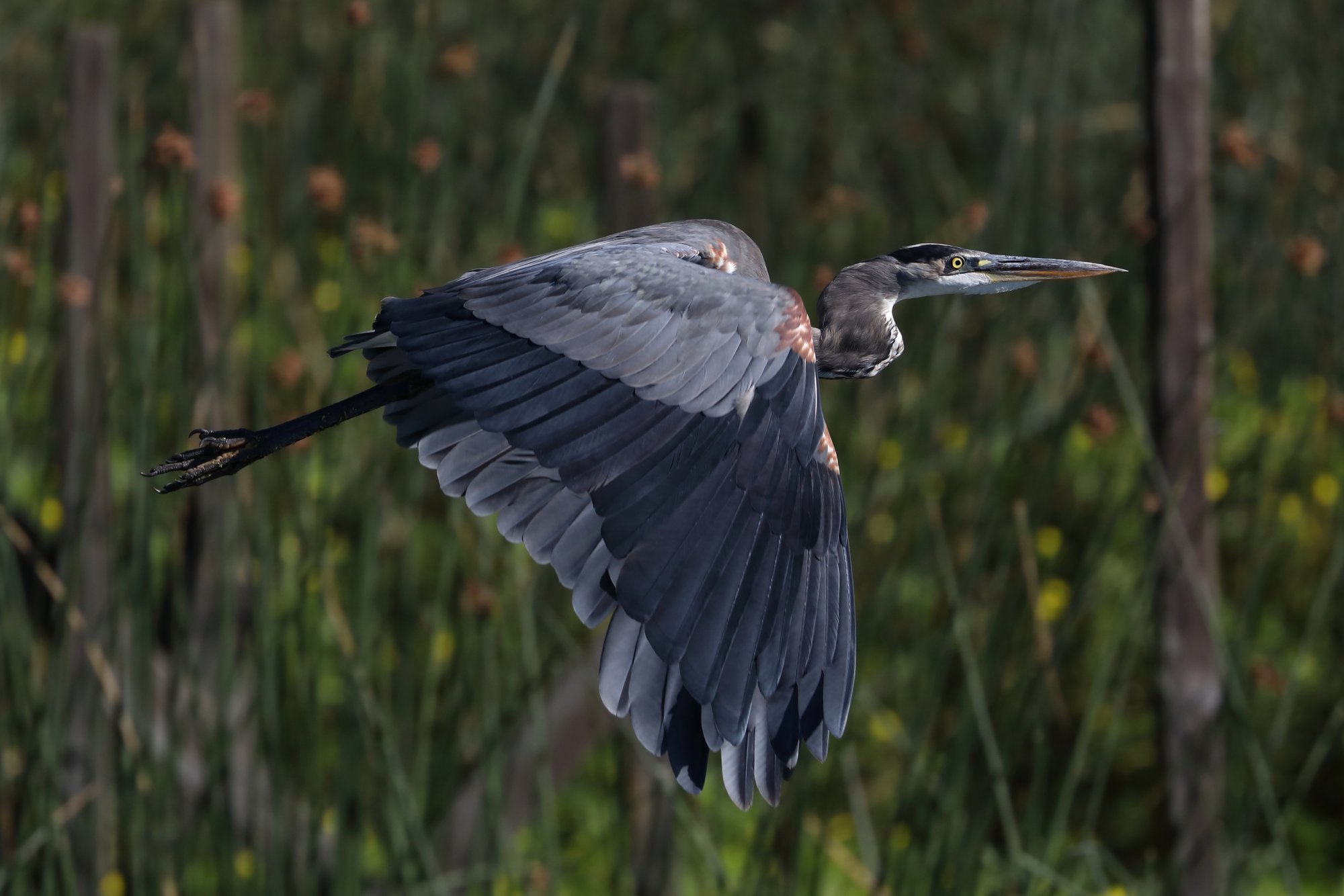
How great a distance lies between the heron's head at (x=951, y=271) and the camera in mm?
1898

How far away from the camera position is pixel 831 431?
10.1 feet

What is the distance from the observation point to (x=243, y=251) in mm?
4223

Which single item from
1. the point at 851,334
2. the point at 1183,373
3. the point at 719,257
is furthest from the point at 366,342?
the point at 1183,373

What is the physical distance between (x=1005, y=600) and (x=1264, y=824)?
151 cm

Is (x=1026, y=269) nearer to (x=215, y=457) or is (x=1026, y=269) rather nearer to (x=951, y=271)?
(x=951, y=271)

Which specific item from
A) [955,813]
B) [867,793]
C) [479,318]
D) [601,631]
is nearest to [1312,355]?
[867,793]

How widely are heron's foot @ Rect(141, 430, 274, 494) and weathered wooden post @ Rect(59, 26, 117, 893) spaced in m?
0.36

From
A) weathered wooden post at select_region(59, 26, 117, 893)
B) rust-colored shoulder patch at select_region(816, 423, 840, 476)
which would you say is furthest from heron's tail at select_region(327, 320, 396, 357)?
weathered wooden post at select_region(59, 26, 117, 893)

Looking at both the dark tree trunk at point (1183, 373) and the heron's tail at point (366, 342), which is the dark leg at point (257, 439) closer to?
the heron's tail at point (366, 342)

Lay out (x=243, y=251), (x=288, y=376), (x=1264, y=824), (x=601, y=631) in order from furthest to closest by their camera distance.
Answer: (x=243, y=251) → (x=1264, y=824) → (x=601, y=631) → (x=288, y=376)

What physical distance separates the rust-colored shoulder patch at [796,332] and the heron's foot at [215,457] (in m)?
0.66

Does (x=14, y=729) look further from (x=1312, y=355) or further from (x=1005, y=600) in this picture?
(x=1312, y=355)

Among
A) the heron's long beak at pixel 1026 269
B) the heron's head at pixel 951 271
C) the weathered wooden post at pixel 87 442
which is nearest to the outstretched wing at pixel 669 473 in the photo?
the heron's head at pixel 951 271

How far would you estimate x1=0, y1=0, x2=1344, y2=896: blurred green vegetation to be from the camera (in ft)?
7.59
